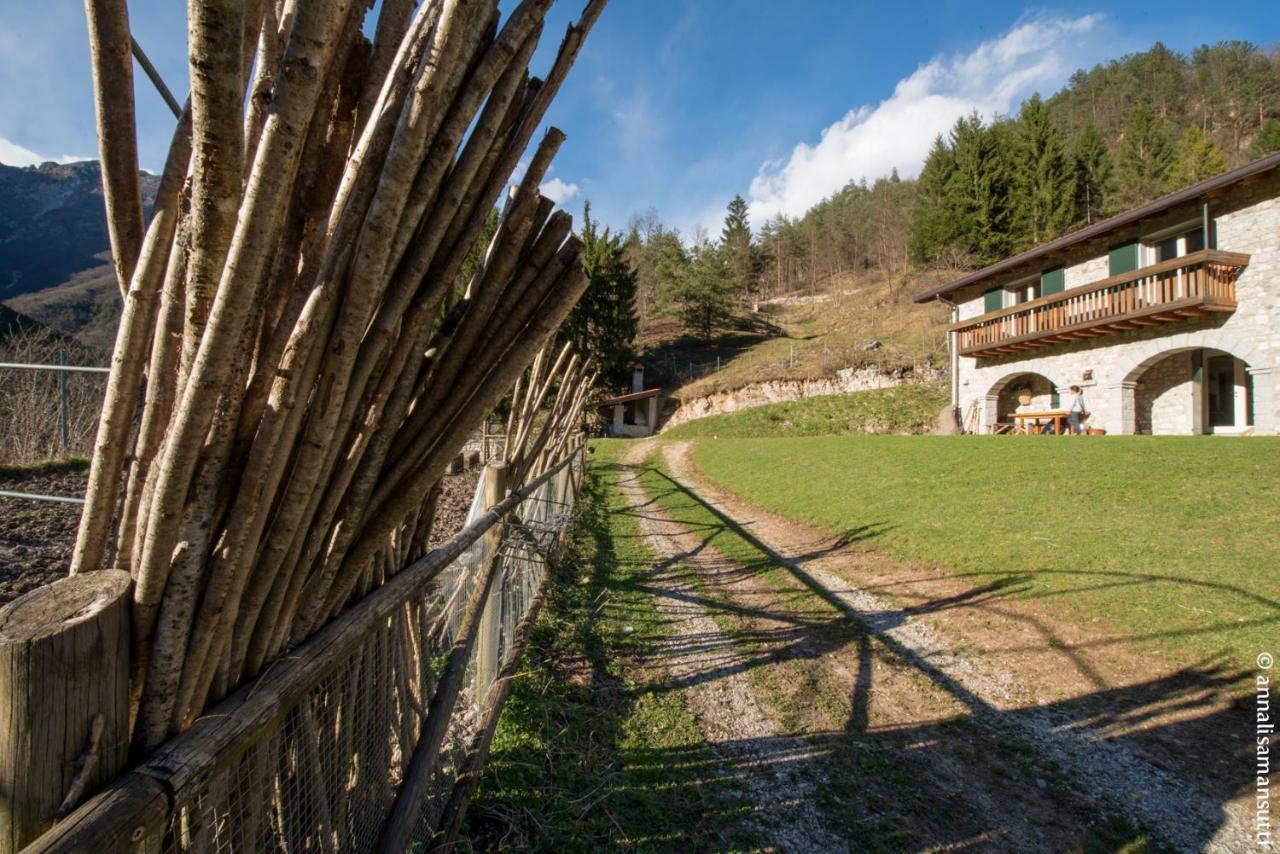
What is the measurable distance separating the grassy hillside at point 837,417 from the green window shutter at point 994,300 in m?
4.32

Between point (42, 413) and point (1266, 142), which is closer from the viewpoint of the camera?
point (42, 413)

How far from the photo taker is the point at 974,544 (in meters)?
6.23

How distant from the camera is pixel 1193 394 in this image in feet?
44.2

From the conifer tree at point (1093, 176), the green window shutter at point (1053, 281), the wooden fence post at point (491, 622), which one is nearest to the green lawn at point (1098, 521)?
the wooden fence post at point (491, 622)

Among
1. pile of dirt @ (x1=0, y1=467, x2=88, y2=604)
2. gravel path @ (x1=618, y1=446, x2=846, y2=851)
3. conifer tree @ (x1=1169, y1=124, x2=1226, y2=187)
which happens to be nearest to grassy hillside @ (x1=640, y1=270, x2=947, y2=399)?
conifer tree @ (x1=1169, y1=124, x2=1226, y2=187)

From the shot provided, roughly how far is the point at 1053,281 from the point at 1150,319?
3871mm

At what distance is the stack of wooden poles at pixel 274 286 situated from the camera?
0.82m

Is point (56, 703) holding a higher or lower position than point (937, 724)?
higher

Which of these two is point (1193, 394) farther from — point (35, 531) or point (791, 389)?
point (35, 531)

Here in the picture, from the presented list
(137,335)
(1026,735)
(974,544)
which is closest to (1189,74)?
(974,544)

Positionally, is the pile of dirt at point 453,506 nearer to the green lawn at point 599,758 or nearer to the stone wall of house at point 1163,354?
the green lawn at point 599,758

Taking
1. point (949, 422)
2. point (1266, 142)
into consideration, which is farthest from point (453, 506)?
point (1266, 142)

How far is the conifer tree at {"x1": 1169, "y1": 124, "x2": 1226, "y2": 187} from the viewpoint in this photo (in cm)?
2916

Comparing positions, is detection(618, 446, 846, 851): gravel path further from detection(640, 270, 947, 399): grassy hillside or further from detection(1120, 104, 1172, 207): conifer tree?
detection(1120, 104, 1172, 207): conifer tree
